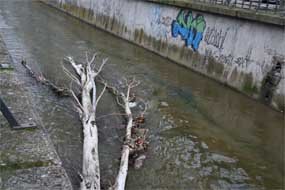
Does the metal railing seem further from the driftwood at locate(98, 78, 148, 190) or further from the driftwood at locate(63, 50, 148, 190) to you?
the driftwood at locate(98, 78, 148, 190)

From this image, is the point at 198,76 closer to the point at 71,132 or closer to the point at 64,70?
the point at 64,70

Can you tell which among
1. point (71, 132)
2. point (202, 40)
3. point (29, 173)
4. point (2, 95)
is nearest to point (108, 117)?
point (71, 132)

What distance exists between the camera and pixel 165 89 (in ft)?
47.6

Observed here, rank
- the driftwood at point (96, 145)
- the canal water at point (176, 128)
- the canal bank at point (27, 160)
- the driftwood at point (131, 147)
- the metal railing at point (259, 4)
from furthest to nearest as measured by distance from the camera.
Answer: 1. the metal railing at point (259, 4)
2. the canal water at point (176, 128)
3. the driftwood at point (131, 147)
4. the driftwood at point (96, 145)
5. the canal bank at point (27, 160)

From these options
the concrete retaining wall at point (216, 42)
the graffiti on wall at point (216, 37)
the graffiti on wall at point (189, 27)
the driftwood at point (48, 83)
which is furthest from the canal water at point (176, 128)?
the graffiti on wall at point (216, 37)

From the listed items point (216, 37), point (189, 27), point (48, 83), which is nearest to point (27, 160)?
point (48, 83)

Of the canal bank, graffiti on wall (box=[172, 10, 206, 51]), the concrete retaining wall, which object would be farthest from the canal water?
graffiti on wall (box=[172, 10, 206, 51])

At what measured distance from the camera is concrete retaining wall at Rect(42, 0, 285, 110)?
12.7 metres

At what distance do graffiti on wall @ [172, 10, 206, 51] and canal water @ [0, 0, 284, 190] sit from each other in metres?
→ 1.22

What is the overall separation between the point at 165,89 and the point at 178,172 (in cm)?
602

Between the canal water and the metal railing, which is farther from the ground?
the metal railing

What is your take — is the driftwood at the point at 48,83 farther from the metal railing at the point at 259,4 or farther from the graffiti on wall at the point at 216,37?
the metal railing at the point at 259,4

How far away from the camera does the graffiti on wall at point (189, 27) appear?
16.5 m

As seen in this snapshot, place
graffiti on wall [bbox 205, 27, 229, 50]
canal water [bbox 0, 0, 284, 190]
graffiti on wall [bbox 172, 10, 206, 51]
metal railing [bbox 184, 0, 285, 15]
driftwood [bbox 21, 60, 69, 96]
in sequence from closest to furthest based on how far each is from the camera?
canal water [bbox 0, 0, 284, 190] → driftwood [bbox 21, 60, 69, 96] → metal railing [bbox 184, 0, 285, 15] → graffiti on wall [bbox 205, 27, 229, 50] → graffiti on wall [bbox 172, 10, 206, 51]
